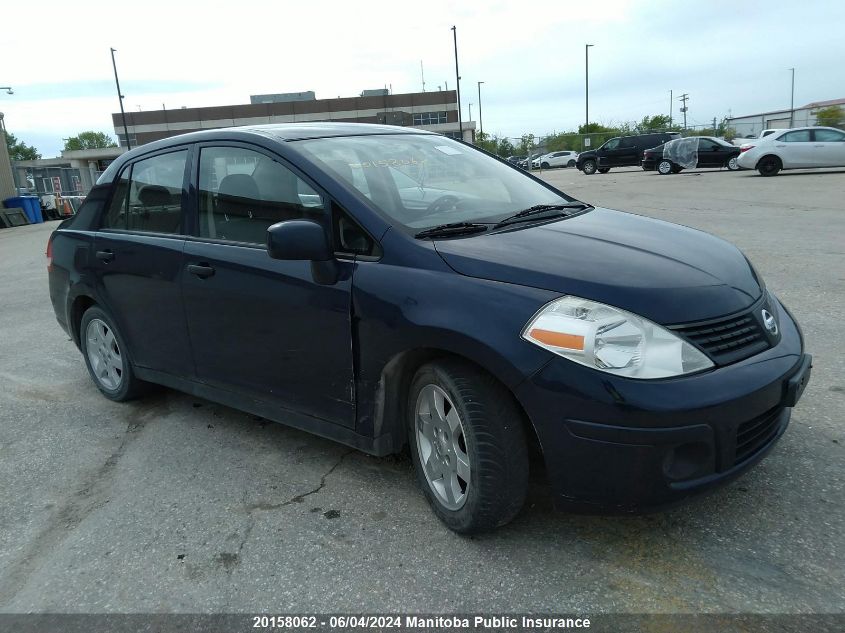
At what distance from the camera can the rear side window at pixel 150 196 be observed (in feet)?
12.9

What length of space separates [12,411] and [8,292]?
5.89 m

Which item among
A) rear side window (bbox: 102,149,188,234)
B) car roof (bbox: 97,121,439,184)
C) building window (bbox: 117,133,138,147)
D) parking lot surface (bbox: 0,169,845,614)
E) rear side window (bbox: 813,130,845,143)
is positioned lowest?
parking lot surface (bbox: 0,169,845,614)

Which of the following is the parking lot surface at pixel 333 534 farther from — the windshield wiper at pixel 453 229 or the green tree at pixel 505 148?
the green tree at pixel 505 148

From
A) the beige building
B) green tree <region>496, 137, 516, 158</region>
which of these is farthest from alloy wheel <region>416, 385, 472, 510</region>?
the beige building

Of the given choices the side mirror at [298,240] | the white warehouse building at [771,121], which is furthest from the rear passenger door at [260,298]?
the white warehouse building at [771,121]

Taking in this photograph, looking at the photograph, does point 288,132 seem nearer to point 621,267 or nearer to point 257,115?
point 621,267

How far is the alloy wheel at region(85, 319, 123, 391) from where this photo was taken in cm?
461

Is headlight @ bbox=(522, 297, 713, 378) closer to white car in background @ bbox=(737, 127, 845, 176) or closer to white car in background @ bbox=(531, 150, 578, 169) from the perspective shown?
white car in background @ bbox=(737, 127, 845, 176)

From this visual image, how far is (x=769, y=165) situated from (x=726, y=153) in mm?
4905

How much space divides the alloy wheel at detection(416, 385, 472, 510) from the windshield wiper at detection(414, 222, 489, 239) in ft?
2.08

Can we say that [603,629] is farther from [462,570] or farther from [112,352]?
[112,352]

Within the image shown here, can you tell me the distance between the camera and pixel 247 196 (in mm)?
3512

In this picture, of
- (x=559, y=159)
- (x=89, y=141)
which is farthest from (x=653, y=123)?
(x=89, y=141)

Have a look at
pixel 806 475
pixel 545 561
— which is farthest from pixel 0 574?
pixel 806 475
